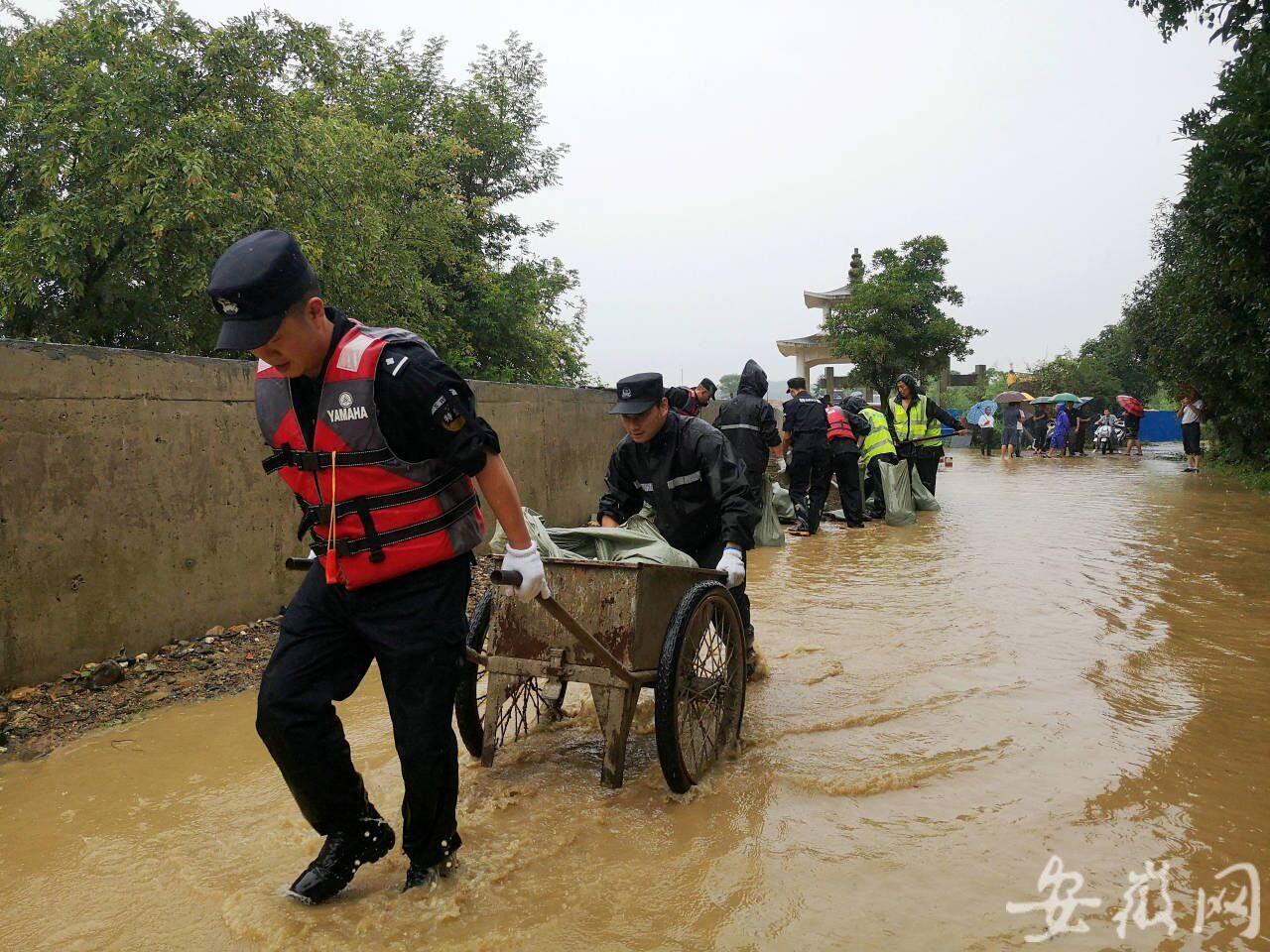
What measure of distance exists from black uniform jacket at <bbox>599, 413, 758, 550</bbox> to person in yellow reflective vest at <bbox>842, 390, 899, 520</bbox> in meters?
8.04

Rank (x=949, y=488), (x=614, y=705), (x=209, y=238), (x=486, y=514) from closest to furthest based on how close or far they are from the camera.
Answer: (x=614, y=705) → (x=486, y=514) → (x=209, y=238) → (x=949, y=488)

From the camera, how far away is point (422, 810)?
2.76 m

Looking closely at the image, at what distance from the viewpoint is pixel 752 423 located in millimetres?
9875

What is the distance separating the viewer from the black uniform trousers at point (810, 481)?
11.2 metres

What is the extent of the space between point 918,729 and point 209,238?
854cm

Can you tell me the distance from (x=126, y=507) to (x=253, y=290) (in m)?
3.08

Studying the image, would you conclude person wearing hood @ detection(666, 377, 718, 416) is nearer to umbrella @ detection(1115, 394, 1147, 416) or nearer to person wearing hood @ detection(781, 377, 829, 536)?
person wearing hood @ detection(781, 377, 829, 536)

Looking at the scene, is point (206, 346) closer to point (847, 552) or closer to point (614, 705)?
point (847, 552)

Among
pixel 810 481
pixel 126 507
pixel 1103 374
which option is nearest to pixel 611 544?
pixel 126 507

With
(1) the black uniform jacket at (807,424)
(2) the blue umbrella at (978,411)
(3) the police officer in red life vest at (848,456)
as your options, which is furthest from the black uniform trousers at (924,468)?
(2) the blue umbrella at (978,411)

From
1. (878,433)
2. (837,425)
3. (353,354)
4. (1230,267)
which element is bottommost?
(878,433)

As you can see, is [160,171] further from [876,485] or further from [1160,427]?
[1160,427]

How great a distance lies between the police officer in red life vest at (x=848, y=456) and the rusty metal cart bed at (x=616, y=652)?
786 cm

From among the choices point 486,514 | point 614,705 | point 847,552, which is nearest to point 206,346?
point 486,514
